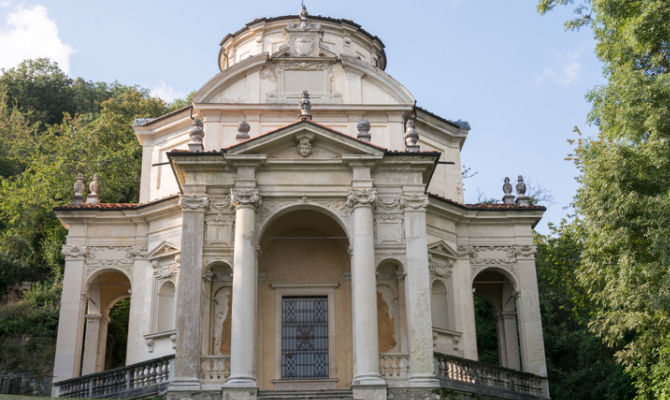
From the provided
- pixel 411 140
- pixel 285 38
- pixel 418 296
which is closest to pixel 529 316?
pixel 418 296

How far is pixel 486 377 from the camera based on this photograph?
20.2m

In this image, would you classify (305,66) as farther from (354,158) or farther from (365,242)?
(365,242)

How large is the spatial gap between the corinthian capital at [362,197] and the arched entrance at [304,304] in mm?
1613

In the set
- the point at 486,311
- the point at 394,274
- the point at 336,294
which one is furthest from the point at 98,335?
the point at 486,311

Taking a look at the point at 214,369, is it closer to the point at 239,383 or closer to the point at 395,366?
the point at 239,383

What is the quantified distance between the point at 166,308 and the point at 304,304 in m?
4.73

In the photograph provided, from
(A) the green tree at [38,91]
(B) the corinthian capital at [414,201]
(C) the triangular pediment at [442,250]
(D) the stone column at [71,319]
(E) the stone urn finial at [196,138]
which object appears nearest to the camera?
(B) the corinthian capital at [414,201]

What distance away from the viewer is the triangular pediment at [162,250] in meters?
22.6

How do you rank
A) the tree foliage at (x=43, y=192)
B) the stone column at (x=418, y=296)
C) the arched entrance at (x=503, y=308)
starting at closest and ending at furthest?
the stone column at (x=418, y=296) → the arched entrance at (x=503, y=308) → the tree foliage at (x=43, y=192)

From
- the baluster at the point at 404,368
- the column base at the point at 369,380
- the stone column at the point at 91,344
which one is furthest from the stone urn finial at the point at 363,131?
the stone column at the point at 91,344

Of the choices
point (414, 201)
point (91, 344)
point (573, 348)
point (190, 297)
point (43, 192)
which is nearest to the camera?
point (190, 297)

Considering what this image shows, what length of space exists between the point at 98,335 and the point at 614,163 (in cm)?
1795

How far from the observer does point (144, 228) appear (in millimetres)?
23672

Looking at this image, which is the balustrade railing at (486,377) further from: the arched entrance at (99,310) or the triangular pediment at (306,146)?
the arched entrance at (99,310)
